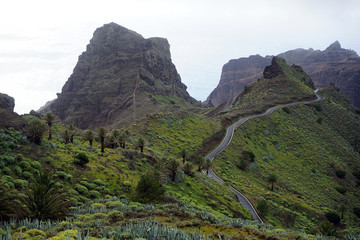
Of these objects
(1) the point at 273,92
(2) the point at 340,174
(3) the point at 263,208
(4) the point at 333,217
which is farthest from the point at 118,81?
(4) the point at 333,217

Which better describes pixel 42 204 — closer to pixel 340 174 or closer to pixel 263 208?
pixel 263 208

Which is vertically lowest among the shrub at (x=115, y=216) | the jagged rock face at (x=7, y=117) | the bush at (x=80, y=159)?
the shrub at (x=115, y=216)

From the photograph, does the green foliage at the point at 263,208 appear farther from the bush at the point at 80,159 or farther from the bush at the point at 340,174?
the bush at the point at 340,174

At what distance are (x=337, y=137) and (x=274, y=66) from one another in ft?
145

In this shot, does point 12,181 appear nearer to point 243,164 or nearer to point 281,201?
point 281,201

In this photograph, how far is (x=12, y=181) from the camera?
17406mm

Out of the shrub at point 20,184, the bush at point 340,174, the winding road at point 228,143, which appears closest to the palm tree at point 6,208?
the shrub at point 20,184

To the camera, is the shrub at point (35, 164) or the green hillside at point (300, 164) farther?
the green hillside at point (300, 164)

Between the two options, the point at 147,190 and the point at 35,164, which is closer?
the point at 147,190

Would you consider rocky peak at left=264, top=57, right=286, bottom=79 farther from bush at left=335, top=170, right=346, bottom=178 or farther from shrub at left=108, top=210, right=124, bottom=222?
shrub at left=108, top=210, right=124, bottom=222

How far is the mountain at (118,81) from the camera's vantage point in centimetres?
11051

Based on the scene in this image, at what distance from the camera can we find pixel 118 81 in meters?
120

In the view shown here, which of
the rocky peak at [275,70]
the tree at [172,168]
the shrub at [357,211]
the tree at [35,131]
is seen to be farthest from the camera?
the rocky peak at [275,70]

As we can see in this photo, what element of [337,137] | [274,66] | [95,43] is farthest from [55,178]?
[95,43]
